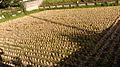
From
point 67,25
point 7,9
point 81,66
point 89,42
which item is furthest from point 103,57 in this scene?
point 7,9

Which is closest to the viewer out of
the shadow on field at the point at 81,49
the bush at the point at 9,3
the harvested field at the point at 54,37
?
the shadow on field at the point at 81,49

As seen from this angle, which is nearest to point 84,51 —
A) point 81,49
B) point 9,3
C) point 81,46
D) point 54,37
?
point 81,49

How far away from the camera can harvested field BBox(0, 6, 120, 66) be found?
17.4m

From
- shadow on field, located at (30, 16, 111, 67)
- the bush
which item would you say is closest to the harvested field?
shadow on field, located at (30, 16, 111, 67)

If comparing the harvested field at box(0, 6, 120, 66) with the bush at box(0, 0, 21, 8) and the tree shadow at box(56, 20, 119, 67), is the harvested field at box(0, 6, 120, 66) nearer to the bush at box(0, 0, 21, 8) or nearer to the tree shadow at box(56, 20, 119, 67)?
the tree shadow at box(56, 20, 119, 67)

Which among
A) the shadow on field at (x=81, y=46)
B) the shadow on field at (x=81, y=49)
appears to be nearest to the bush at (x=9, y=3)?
the shadow on field at (x=81, y=46)

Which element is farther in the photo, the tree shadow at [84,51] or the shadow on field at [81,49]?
the shadow on field at [81,49]

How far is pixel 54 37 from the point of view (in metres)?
22.2

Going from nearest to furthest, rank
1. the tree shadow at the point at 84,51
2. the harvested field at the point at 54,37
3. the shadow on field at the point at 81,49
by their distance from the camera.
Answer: the tree shadow at the point at 84,51 → the shadow on field at the point at 81,49 → the harvested field at the point at 54,37

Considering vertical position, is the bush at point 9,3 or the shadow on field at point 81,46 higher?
the shadow on field at point 81,46

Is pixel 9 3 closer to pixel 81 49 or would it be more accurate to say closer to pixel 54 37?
pixel 54 37

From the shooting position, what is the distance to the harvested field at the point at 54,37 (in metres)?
17.4

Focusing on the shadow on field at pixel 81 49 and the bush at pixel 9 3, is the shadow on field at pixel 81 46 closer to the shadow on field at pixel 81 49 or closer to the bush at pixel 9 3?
the shadow on field at pixel 81 49

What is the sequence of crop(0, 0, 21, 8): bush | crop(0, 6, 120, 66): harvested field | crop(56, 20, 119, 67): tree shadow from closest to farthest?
crop(56, 20, 119, 67): tree shadow, crop(0, 6, 120, 66): harvested field, crop(0, 0, 21, 8): bush
